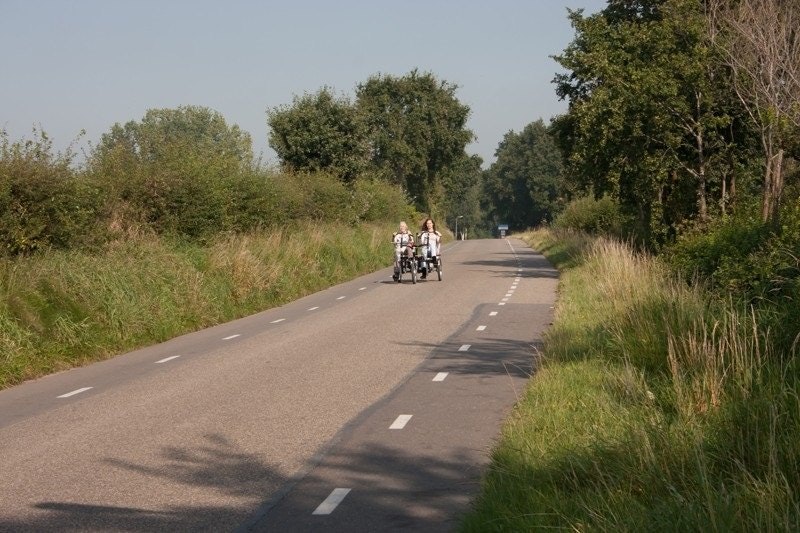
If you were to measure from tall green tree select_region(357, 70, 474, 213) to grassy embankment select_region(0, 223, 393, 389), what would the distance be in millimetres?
61296

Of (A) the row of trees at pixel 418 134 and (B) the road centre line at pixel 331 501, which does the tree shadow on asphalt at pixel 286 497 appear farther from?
(A) the row of trees at pixel 418 134

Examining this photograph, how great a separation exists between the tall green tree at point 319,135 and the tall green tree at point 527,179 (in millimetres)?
95756

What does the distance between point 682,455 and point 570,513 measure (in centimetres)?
84

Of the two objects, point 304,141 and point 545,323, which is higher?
point 304,141

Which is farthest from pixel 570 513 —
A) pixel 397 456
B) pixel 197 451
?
pixel 197 451

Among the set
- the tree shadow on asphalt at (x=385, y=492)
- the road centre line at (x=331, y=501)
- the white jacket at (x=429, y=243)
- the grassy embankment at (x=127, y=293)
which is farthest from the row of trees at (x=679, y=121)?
the road centre line at (x=331, y=501)

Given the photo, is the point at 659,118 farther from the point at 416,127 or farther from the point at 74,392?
the point at 416,127

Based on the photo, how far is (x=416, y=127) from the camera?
9212cm

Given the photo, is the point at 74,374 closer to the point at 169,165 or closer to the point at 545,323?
the point at 545,323

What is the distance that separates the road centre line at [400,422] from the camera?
1011 centimetres

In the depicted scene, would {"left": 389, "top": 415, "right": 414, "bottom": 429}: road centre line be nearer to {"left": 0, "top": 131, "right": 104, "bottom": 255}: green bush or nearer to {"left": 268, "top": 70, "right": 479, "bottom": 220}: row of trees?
{"left": 0, "top": 131, "right": 104, "bottom": 255}: green bush

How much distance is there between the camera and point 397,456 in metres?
8.83

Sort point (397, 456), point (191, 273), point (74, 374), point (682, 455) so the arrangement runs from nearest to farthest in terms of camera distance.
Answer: point (682, 455), point (397, 456), point (74, 374), point (191, 273)

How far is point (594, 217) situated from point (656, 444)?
165ft
